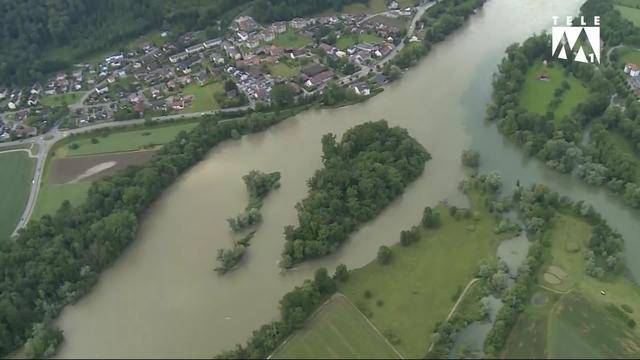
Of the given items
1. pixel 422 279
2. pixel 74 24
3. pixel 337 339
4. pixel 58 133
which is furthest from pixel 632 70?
pixel 74 24

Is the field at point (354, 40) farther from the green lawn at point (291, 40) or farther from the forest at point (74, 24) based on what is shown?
the forest at point (74, 24)

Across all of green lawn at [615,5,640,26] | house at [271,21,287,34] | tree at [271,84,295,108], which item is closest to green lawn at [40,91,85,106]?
tree at [271,84,295,108]

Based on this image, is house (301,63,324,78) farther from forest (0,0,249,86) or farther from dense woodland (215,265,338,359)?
dense woodland (215,265,338,359)

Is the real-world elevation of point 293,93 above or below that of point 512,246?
above

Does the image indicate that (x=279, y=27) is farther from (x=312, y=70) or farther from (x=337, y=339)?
(x=337, y=339)

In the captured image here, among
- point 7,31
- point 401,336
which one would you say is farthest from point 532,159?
point 7,31

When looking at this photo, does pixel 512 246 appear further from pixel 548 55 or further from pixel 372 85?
pixel 548 55
